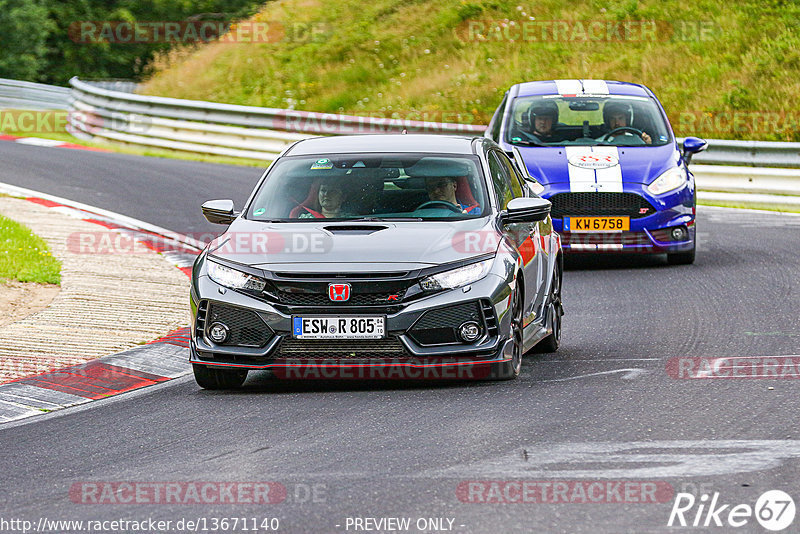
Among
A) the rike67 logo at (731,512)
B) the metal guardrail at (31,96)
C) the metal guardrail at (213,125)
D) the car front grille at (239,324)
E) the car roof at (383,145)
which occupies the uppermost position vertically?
the car roof at (383,145)

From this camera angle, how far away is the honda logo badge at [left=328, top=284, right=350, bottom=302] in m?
7.88

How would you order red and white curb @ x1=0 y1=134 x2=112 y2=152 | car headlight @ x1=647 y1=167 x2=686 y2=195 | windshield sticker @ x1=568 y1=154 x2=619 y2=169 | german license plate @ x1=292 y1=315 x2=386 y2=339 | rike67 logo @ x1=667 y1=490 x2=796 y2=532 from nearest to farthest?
rike67 logo @ x1=667 y1=490 x2=796 y2=532 < german license plate @ x1=292 y1=315 x2=386 y2=339 < car headlight @ x1=647 y1=167 x2=686 y2=195 < windshield sticker @ x1=568 y1=154 x2=619 y2=169 < red and white curb @ x1=0 y1=134 x2=112 y2=152

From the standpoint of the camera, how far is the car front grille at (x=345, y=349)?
7.90 metres

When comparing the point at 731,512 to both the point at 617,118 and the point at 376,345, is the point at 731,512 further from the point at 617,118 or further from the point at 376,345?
the point at 617,118

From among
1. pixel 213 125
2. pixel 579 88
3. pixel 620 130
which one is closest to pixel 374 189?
pixel 620 130

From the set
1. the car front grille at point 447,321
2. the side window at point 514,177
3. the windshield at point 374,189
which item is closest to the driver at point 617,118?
the side window at point 514,177

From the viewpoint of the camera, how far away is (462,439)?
22.2 feet

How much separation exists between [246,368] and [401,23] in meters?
26.3

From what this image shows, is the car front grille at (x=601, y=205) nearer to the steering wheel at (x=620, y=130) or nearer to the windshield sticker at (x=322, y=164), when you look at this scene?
the steering wheel at (x=620, y=130)

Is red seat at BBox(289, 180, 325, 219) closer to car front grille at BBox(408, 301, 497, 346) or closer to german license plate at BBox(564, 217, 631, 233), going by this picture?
car front grille at BBox(408, 301, 497, 346)

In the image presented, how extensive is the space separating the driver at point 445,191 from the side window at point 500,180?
239 mm

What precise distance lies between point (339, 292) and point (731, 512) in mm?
3127

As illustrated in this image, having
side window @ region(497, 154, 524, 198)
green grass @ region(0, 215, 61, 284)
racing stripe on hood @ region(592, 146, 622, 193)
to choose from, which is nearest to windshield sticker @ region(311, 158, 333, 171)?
side window @ region(497, 154, 524, 198)

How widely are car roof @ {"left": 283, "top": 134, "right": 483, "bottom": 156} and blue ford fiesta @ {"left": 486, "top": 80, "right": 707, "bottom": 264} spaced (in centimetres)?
409
